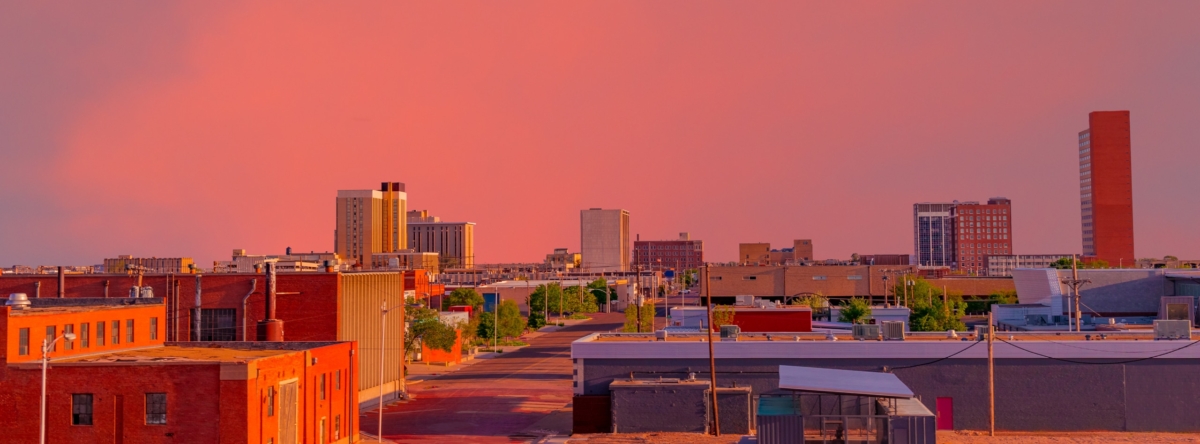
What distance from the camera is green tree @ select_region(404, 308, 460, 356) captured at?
9025cm

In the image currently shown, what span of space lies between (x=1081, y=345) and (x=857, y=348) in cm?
1107

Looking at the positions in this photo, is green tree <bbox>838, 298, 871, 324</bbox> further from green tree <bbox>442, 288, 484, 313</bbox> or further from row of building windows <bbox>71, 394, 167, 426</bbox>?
green tree <bbox>442, 288, 484, 313</bbox>

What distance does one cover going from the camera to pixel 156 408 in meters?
42.6

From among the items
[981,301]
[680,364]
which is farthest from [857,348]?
[981,301]

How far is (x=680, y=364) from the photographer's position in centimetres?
5528

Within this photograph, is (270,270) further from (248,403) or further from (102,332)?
(248,403)

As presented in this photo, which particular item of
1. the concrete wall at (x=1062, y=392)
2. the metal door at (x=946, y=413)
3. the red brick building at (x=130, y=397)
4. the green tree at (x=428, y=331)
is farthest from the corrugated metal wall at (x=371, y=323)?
the metal door at (x=946, y=413)

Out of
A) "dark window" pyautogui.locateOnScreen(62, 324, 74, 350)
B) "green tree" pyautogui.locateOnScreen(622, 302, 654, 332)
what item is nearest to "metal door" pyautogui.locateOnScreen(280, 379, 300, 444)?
"dark window" pyautogui.locateOnScreen(62, 324, 74, 350)

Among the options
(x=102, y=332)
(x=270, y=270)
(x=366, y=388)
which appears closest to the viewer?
(x=102, y=332)

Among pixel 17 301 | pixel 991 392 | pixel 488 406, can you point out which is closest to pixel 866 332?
pixel 991 392

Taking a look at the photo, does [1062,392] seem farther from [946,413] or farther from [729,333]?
[729,333]

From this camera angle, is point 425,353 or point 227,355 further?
point 425,353

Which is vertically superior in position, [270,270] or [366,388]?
[270,270]

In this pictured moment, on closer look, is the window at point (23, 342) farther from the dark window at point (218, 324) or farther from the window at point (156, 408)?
→ the dark window at point (218, 324)
